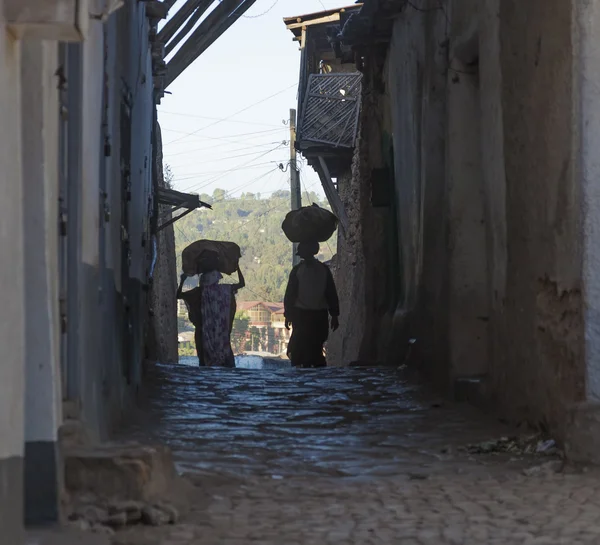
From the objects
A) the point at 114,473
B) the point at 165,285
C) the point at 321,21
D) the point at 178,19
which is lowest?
the point at 114,473

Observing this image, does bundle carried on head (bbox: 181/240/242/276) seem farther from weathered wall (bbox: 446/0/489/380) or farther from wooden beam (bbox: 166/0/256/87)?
weathered wall (bbox: 446/0/489/380)

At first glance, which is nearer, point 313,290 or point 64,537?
point 64,537

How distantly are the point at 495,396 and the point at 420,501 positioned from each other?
2560mm

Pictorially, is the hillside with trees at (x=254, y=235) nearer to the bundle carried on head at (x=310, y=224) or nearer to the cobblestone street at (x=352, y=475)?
the bundle carried on head at (x=310, y=224)

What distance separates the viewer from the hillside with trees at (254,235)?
231 ft

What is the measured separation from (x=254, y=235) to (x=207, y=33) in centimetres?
7729

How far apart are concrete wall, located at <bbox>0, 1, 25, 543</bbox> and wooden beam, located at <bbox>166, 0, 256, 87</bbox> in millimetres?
12150

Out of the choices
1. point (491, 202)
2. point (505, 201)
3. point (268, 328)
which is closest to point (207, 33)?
point (491, 202)

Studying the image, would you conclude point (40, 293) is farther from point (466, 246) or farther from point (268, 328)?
point (268, 328)

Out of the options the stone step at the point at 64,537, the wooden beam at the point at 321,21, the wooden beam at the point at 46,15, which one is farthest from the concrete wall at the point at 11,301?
the wooden beam at the point at 321,21

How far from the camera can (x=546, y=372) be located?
18.6 ft

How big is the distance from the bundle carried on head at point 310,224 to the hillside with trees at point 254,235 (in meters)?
34.1

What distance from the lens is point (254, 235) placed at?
92.7 metres

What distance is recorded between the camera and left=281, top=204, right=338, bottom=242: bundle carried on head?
14.0 metres
